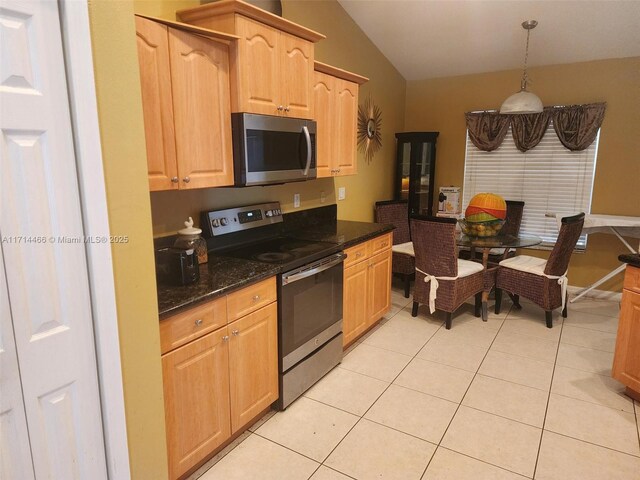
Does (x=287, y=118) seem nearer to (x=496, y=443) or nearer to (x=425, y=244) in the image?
(x=425, y=244)

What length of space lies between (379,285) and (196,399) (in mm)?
2015

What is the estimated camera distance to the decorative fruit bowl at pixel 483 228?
383 centimetres

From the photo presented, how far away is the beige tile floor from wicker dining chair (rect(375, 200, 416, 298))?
0.97 metres

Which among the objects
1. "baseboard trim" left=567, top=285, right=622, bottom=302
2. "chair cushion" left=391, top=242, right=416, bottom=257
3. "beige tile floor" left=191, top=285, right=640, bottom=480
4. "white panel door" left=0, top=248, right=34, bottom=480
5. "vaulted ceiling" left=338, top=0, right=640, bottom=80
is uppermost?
"vaulted ceiling" left=338, top=0, right=640, bottom=80

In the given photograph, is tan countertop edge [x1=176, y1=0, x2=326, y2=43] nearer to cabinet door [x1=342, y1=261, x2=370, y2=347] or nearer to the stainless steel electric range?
the stainless steel electric range

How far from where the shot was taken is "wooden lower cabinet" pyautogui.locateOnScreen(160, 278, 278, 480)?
1718mm

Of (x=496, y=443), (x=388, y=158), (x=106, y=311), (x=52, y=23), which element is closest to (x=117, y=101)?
(x=52, y=23)

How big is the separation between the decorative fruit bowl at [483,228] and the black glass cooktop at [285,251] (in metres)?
1.76

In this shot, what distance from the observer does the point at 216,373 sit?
192cm

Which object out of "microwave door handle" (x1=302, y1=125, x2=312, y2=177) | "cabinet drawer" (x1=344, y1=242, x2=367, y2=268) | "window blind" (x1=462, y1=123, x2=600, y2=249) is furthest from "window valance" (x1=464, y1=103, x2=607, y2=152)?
"microwave door handle" (x1=302, y1=125, x2=312, y2=177)

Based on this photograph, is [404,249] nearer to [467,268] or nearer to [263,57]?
[467,268]

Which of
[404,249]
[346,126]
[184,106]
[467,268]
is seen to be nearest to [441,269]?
[467,268]

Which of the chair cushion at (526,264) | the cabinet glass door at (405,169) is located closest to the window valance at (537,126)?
the cabinet glass door at (405,169)

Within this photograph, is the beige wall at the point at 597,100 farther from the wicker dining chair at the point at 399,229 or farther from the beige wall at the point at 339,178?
the wicker dining chair at the point at 399,229
